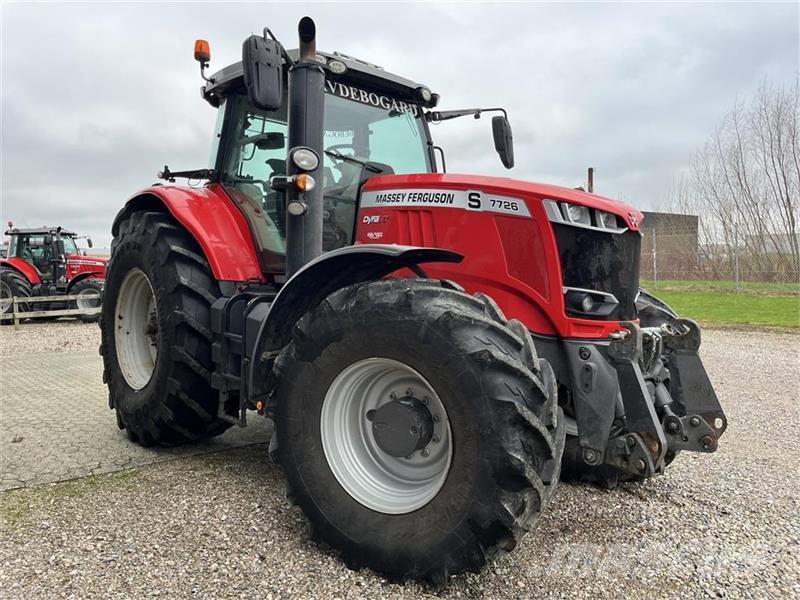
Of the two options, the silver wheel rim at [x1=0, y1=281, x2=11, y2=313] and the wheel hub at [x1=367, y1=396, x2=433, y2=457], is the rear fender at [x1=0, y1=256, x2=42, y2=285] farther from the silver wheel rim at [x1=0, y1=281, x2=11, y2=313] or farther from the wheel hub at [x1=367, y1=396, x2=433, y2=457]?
the wheel hub at [x1=367, y1=396, x2=433, y2=457]

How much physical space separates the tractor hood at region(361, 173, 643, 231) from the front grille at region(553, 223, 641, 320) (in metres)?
0.13

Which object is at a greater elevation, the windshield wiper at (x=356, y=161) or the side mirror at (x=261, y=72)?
the side mirror at (x=261, y=72)

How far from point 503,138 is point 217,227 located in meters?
2.08

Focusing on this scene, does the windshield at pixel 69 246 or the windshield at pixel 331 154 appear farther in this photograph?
the windshield at pixel 69 246

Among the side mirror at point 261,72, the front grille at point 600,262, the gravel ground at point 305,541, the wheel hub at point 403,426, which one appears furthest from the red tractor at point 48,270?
the front grille at point 600,262

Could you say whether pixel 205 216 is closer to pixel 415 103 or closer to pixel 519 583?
pixel 415 103

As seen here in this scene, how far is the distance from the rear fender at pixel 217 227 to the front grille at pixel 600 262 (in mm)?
1959

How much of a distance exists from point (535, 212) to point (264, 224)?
1832 millimetres

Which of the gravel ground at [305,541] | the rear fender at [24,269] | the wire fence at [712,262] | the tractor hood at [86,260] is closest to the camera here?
the gravel ground at [305,541]

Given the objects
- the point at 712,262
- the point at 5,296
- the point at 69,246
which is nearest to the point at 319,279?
the point at 5,296

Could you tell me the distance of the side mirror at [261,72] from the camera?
9.23ft

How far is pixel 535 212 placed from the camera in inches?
Result: 113

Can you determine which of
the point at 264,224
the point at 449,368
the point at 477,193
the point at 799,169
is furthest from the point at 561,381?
the point at 799,169

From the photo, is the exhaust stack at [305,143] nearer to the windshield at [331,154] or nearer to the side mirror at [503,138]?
the windshield at [331,154]
